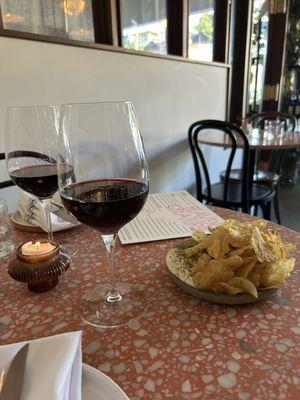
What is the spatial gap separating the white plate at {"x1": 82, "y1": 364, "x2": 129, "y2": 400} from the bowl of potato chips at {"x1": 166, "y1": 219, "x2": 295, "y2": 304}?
0.18 m

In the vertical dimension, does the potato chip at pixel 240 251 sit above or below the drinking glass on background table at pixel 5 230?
above

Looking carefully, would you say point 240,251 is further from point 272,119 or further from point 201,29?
point 201,29

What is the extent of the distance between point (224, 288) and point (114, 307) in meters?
0.16

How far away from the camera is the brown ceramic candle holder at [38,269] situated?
1.53 feet

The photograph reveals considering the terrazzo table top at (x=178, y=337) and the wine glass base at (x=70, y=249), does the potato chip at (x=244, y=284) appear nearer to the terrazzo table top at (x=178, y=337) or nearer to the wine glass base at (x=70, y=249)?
the terrazzo table top at (x=178, y=337)

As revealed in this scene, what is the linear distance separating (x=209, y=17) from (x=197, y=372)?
3.21 meters

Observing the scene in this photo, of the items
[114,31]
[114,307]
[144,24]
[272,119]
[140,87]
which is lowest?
[114,307]

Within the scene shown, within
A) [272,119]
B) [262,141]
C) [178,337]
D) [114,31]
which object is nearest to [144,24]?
[114,31]

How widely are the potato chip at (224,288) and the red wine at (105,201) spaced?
0.15 meters

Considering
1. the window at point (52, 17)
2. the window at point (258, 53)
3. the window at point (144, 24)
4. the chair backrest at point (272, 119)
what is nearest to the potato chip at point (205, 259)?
the window at point (52, 17)

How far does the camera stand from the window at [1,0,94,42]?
1451mm

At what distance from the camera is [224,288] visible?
44 centimetres

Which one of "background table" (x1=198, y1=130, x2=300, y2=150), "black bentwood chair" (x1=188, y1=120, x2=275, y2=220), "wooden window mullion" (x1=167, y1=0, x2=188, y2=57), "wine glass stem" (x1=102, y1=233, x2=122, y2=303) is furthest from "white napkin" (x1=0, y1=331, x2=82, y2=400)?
"wooden window mullion" (x1=167, y1=0, x2=188, y2=57)

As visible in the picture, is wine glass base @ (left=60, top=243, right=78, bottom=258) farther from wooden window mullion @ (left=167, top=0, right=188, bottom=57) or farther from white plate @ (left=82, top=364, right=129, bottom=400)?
wooden window mullion @ (left=167, top=0, right=188, bottom=57)
